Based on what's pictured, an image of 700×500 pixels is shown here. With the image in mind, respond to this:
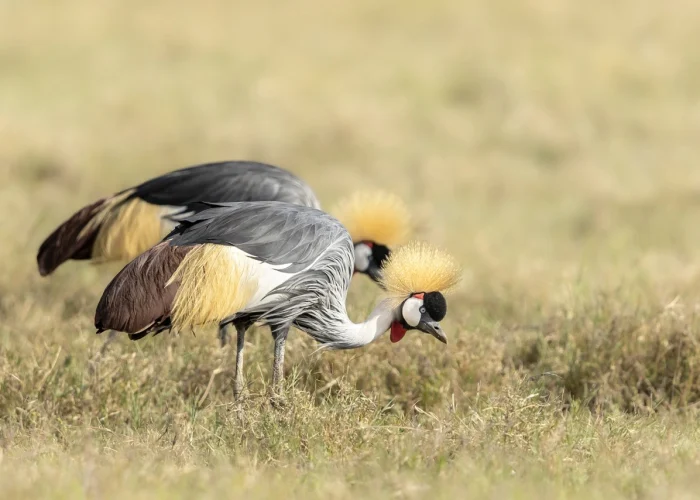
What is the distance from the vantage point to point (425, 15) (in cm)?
1252

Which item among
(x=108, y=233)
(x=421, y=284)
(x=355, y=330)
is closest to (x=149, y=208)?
(x=108, y=233)

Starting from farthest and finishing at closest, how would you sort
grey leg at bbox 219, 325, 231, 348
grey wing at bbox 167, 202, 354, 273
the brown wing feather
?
the brown wing feather, grey leg at bbox 219, 325, 231, 348, grey wing at bbox 167, 202, 354, 273

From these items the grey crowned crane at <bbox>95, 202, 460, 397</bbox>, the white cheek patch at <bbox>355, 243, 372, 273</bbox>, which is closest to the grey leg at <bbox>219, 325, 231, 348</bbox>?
the grey crowned crane at <bbox>95, 202, 460, 397</bbox>

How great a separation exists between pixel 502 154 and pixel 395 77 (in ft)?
6.06

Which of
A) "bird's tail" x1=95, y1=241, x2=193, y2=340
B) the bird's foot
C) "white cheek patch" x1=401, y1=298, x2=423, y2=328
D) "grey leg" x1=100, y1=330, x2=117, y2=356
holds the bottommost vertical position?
"grey leg" x1=100, y1=330, x2=117, y2=356

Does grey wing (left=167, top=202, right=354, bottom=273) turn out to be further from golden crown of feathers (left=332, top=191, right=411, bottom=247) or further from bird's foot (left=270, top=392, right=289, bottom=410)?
golden crown of feathers (left=332, top=191, right=411, bottom=247)

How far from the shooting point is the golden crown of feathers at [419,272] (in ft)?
14.2

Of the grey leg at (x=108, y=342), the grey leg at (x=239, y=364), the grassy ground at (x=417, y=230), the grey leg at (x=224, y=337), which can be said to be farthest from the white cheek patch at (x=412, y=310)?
the grey leg at (x=108, y=342)

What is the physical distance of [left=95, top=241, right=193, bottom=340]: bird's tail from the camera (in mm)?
3939

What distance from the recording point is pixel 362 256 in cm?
596

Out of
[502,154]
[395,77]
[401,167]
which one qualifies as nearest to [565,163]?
[502,154]

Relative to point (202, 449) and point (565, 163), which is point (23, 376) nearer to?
point (202, 449)

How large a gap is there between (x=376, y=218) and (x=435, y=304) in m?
1.50

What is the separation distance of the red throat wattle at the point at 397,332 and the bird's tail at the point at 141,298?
872 millimetres
